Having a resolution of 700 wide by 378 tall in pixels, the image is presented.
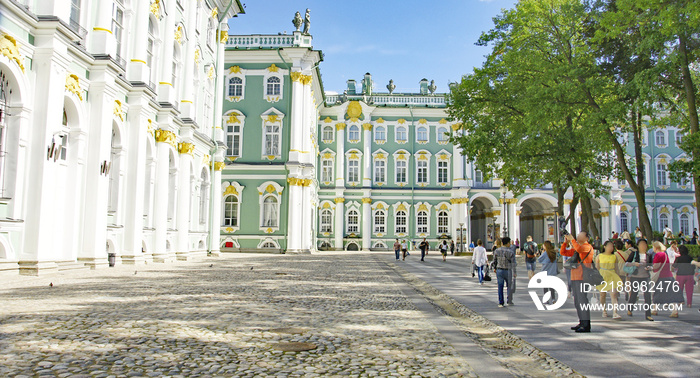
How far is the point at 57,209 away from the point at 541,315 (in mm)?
13184

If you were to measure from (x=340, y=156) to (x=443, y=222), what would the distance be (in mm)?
12319

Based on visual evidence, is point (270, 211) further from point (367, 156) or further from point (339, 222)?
point (367, 156)

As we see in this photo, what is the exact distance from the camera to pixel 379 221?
179 feet

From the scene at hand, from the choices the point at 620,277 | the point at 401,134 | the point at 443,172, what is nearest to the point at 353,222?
the point at 401,134

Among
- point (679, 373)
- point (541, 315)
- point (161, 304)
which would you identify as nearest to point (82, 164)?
point (161, 304)

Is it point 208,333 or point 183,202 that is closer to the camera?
point 208,333

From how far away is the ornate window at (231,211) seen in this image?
40562 millimetres

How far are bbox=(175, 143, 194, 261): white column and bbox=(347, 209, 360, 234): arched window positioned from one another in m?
28.2

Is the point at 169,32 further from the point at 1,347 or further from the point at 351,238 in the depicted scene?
the point at 351,238

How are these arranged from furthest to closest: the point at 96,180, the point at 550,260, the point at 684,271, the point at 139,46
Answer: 1. the point at 139,46
2. the point at 96,180
3. the point at 550,260
4. the point at 684,271

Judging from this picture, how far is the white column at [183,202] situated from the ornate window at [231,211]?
13.5 metres

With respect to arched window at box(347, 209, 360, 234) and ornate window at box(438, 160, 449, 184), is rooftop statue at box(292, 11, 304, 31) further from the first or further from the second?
ornate window at box(438, 160, 449, 184)

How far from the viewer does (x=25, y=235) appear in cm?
1452

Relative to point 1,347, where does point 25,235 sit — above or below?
above
